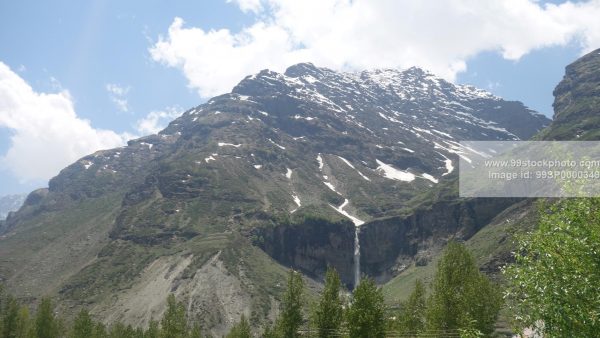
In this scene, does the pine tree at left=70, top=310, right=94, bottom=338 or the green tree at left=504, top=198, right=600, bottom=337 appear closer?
the green tree at left=504, top=198, right=600, bottom=337

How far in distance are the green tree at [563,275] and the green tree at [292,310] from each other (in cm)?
4131

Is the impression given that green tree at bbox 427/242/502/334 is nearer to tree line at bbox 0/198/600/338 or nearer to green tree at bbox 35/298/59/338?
tree line at bbox 0/198/600/338

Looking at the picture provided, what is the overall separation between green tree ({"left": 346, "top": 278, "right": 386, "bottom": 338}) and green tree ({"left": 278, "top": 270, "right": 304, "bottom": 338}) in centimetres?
1058

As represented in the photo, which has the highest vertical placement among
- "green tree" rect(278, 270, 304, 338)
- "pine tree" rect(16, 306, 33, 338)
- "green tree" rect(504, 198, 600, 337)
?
"green tree" rect(504, 198, 600, 337)

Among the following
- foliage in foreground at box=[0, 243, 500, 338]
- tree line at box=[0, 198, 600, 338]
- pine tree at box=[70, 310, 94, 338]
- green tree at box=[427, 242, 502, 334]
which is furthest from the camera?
pine tree at box=[70, 310, 94, 338]

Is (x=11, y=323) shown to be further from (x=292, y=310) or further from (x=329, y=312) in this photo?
(x=329, y=312)

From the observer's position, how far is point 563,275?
603 inches

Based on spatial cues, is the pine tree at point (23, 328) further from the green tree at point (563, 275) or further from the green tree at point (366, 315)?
the green tree at point (563, 275)

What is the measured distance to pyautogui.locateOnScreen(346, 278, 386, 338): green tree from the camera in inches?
1800

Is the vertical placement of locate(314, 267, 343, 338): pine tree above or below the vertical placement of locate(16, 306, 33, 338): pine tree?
above

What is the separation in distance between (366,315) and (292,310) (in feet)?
43.2

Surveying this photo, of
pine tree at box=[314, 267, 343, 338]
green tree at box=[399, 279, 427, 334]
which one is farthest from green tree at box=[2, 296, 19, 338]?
green tree at box=[399, 279, 427, 334]

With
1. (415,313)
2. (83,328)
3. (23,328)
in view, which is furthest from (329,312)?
(23,328)

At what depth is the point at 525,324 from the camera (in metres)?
16.4
